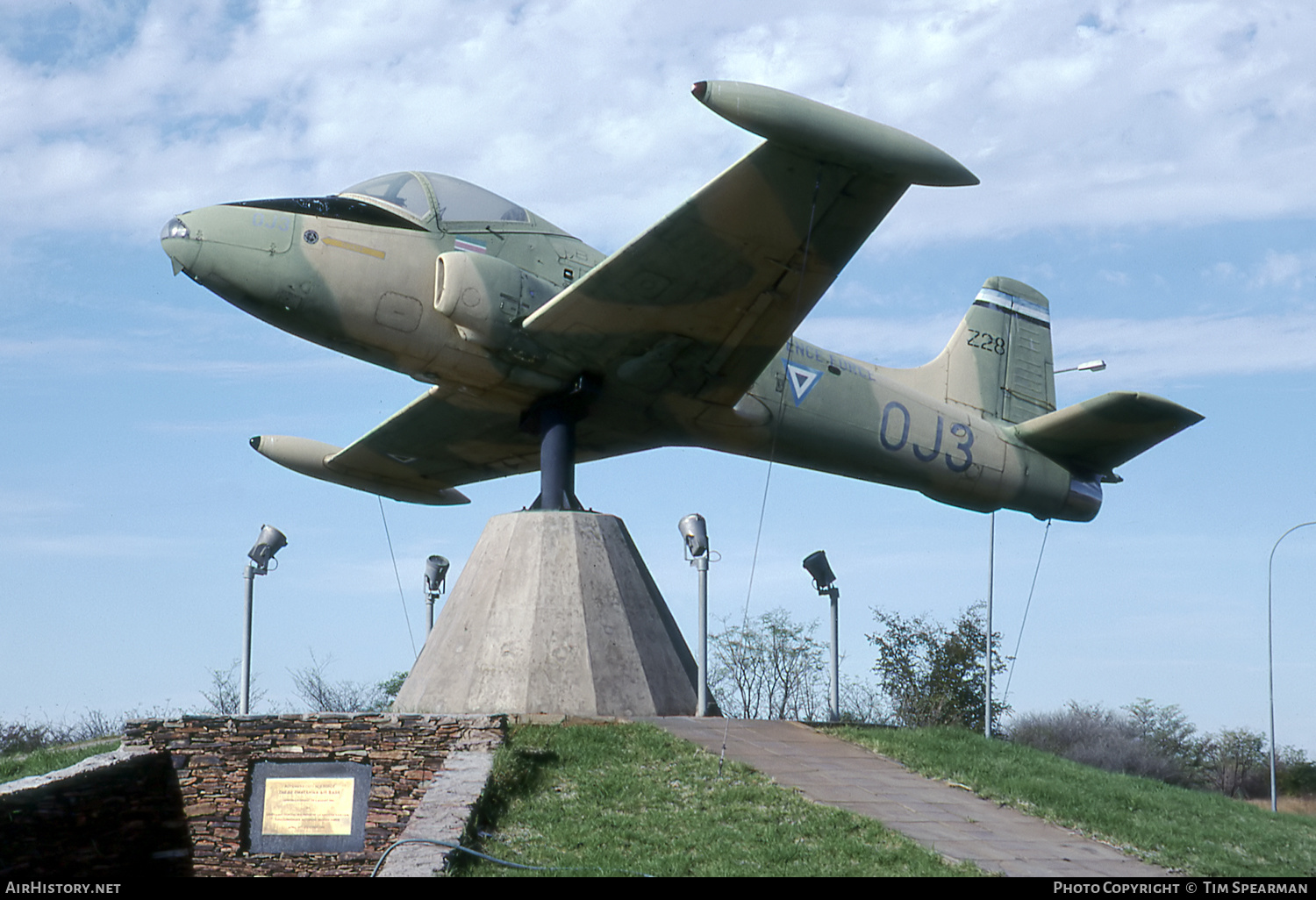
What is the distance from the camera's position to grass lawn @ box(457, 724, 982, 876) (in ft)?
29.2

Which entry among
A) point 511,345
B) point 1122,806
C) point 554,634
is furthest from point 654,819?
point 511,345

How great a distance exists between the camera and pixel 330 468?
1775cm

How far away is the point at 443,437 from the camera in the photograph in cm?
1688

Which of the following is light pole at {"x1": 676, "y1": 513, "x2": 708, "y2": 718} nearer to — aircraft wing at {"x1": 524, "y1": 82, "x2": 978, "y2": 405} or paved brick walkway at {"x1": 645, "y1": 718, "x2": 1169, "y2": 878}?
paved brick walkway at {"x1": 645, "y1": 718, "x2": 1169, "y2": 878}

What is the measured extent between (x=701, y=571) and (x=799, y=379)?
321 cm

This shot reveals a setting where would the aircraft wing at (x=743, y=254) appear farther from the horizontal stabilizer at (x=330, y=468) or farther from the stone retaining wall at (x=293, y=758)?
the horizontal stabilizer at (x=330, y=468)

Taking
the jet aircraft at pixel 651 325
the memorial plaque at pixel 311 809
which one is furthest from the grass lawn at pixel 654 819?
the jet aircraft at pixel 651 325

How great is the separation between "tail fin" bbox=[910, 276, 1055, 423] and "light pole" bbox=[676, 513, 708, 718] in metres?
5.83

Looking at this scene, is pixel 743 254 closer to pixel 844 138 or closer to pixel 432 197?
pixel 844 138

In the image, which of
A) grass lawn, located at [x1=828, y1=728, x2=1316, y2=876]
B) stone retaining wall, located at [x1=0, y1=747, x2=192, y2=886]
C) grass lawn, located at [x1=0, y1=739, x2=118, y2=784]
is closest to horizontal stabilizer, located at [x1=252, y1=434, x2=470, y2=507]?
grass lawn, located at [x1=0, y1=739, x2=118, y2=784]

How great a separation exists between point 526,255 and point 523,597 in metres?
4.08

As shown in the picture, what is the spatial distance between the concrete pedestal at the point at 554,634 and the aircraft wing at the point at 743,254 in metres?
2.18

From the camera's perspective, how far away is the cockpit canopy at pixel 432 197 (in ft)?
43.5

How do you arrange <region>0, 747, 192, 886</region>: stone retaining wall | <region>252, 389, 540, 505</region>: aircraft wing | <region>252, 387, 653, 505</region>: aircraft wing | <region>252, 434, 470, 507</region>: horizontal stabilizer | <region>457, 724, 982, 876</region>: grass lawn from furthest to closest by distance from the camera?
<region>252, 434, 470, 507</region>: horizontal stabilizer < <region>252, 389, 540, 505</region>: aircraft wing < <region>252, 387, 653, 505</region>: aircraft wing < <region>0, 747, 192, 886</region>: stone retaining wall < <region>457, 724, 982, 876</region>: grass lawn
